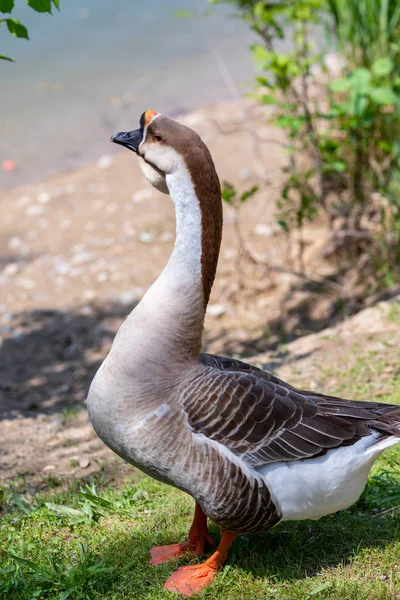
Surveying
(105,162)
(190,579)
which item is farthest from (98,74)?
(190,579)

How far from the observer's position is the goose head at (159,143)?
2842mm

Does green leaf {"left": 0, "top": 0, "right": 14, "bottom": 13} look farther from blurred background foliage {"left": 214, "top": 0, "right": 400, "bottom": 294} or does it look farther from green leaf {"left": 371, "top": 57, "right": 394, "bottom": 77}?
green leaf {"left": 371, "top": 57, "right": 394, "bottom": 77}

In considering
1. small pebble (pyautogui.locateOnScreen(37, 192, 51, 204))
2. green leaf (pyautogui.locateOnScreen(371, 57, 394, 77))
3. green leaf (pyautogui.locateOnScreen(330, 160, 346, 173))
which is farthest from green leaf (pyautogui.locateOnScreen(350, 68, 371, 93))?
small pebble (pyautogui.locateOnScreen(37, 192, 51, 204))

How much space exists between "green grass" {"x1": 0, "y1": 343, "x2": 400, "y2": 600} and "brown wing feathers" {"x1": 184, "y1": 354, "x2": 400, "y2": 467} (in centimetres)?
55

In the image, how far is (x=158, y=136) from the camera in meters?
2.89

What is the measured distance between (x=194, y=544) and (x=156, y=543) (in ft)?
0.62

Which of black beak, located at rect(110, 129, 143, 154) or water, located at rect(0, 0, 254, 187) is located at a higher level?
black beak, located at rect(110, 129, 143, 154)

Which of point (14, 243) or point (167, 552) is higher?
point (167, 552)

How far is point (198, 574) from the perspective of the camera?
3018 millimetres

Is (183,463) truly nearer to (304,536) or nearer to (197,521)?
(197,521)

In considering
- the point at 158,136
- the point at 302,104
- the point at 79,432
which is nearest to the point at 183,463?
the point at 158,136

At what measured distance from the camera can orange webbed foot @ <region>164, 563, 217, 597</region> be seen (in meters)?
2.94

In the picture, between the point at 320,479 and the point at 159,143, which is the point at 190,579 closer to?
the point at 320,479

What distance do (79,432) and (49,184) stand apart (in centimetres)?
635
